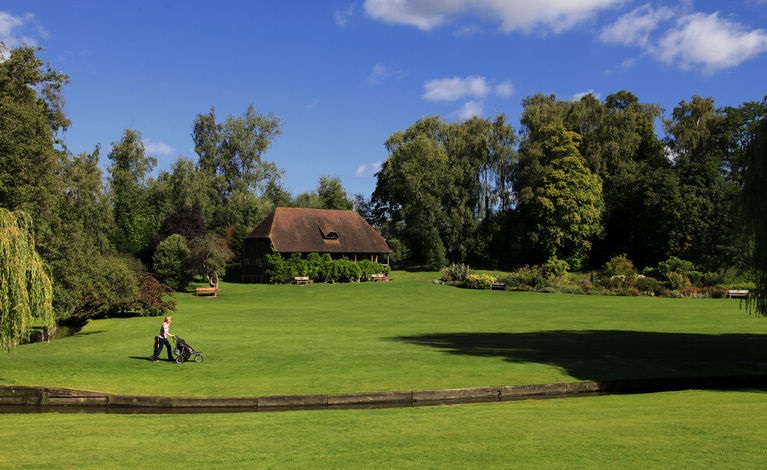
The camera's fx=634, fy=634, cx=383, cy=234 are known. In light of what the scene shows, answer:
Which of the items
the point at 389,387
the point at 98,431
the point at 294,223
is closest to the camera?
the point at 98,431

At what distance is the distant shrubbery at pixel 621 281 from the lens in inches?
1966

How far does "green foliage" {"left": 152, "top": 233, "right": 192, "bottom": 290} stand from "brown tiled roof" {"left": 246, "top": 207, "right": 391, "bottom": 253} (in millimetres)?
9068

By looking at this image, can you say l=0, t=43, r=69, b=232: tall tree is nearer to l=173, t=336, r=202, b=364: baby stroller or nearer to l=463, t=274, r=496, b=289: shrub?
l=173, t=336, r=202, b=364: baby stroller

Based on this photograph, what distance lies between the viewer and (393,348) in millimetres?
Result: 23234

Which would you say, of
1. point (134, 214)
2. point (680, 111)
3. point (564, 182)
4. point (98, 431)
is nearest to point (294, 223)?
point (134, 214)

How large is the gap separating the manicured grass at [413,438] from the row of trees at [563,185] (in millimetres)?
53863

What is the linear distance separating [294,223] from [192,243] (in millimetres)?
12244

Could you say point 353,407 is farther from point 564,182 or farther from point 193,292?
point 564,182

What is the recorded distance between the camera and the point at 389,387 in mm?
17109

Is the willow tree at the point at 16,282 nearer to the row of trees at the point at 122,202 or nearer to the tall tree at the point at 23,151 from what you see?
the row of trees at the point at 122,202

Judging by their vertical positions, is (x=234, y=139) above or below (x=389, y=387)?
above

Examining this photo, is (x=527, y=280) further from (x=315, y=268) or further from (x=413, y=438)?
(x=413, y=438)

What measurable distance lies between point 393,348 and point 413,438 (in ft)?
40.1

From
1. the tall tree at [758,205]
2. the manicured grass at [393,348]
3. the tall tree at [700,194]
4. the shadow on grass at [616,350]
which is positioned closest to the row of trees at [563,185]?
the tall tree at [700,194]
